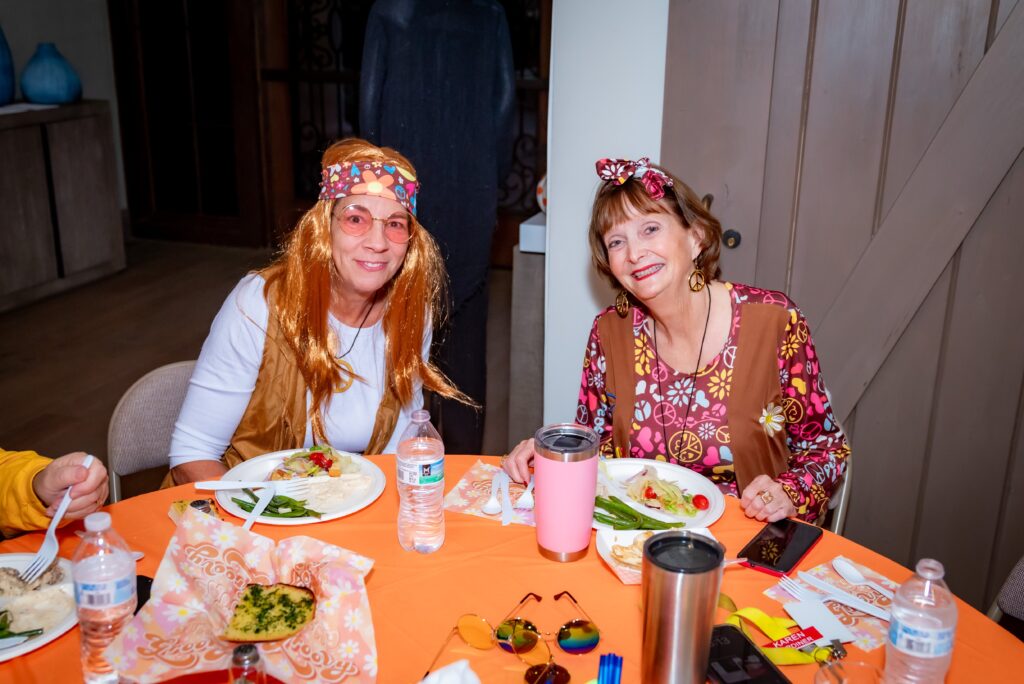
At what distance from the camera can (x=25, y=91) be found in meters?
5.35

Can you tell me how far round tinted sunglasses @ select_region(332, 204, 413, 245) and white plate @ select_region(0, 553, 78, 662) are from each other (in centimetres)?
87

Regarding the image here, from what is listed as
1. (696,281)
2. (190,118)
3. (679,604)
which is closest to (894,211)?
(696,281)

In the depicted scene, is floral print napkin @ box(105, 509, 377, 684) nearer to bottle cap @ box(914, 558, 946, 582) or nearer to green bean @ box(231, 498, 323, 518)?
green bean @ box(231, 498, 323, 518)

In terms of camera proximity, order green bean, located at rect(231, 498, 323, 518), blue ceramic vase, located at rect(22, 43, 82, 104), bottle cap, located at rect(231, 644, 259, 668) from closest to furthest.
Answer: bottle cap, located at rect(231, 644, 259, 668)
green bean, located at rect(231, 498, 323, 518)
blue ceramic vase, located at rect(22, 43, 82, 104)

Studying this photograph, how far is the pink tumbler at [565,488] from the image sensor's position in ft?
4.43

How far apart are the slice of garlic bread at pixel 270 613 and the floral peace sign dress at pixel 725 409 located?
35.8 inches

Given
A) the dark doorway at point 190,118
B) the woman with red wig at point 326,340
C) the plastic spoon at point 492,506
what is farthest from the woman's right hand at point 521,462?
the dark doorway at point 190,118

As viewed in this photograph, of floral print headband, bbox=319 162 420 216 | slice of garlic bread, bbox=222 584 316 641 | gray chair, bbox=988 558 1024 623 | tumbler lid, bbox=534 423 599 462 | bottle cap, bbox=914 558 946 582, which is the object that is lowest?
gray chair, bbox=988 558 1024 623

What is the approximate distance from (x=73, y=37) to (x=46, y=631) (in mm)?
5848

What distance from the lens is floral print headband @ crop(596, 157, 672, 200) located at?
1.87 m

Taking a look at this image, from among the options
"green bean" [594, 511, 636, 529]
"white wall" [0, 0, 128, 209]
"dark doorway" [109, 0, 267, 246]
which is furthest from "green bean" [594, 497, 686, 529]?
"white wall" [0, 0, 128, 209]

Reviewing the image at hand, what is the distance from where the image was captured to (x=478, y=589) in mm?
1359

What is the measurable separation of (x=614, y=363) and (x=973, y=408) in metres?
1.11

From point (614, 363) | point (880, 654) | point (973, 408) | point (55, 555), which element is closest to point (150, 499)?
point (55, 555)
